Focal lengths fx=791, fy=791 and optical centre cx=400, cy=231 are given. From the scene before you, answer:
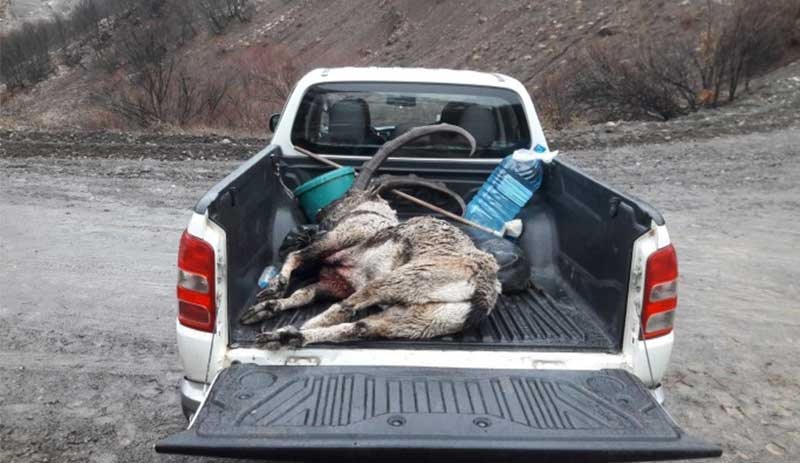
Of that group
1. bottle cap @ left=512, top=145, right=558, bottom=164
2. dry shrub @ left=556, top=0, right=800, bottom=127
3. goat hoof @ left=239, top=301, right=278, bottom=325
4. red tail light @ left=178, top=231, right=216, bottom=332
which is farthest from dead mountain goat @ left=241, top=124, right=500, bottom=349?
dry shrub @ left=556, top=0, right=800, bottom=127

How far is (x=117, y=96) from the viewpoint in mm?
22375

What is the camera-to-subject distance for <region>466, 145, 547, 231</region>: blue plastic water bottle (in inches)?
204

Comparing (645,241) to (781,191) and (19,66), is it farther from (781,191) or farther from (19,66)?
(19,66)

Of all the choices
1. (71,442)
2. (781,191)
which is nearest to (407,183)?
(71,442)

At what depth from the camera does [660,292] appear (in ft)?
11.2

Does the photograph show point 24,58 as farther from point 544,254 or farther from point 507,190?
point 544,254

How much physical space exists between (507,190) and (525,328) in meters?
1.53

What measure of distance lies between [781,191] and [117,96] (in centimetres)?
1795

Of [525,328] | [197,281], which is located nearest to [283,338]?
[197,281]

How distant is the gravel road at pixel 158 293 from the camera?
458 cm

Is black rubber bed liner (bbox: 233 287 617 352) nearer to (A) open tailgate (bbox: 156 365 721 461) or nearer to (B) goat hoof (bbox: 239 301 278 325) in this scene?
(B) goat hoof (bbox: 239 301 278 325)

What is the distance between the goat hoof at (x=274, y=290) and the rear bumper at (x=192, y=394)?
662 mm

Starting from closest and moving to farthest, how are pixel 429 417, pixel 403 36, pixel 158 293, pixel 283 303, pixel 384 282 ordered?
pixel 429 417
pixel 384 282
pixel 283 303
pixel 158 293
pixel 403 36

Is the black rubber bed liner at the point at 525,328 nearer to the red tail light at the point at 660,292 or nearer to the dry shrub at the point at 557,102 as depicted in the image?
the red tail light at the point at 660,292
